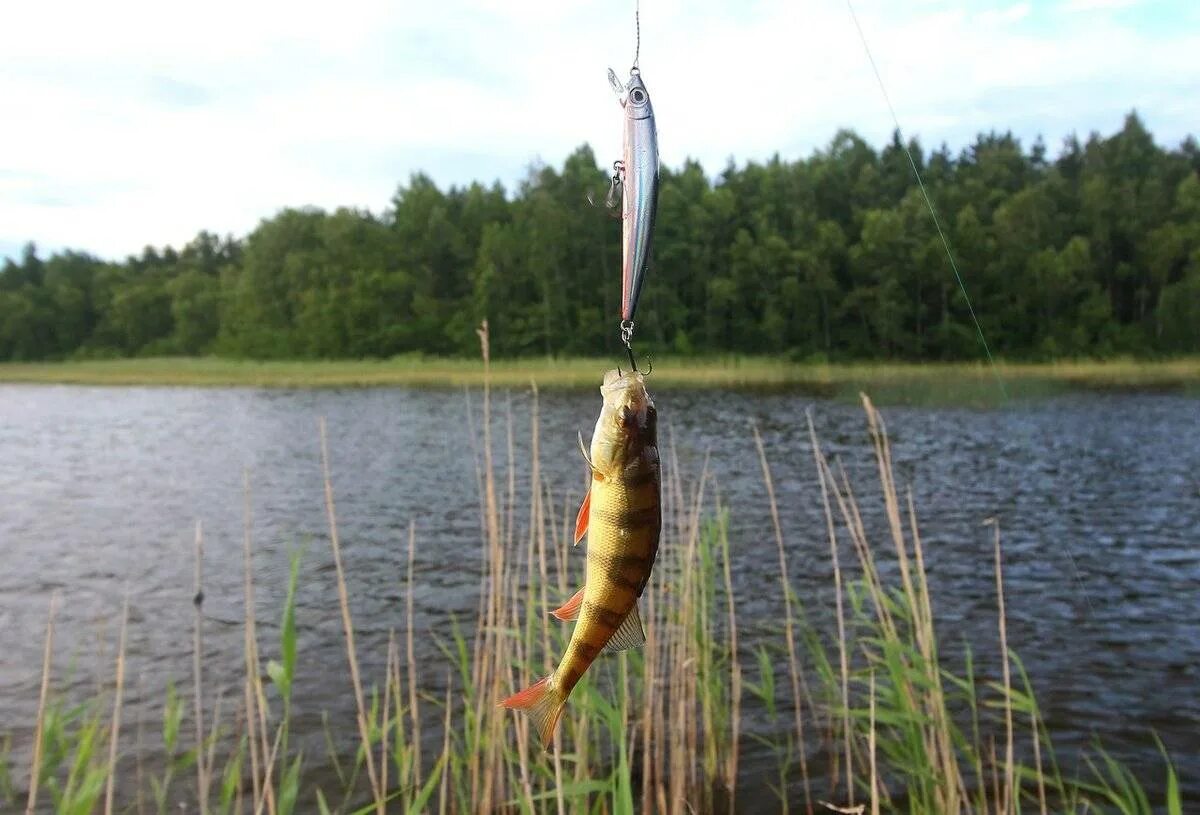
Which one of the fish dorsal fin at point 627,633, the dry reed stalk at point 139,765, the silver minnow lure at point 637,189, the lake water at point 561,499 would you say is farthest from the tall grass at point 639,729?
the silver minnow lure at point 637,189

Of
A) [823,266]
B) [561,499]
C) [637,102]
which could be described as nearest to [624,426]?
[637,102]

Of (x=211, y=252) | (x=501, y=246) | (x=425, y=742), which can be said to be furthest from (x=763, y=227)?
(x=211, y=252)

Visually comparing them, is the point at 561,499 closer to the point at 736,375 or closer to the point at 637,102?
the point at 637,102

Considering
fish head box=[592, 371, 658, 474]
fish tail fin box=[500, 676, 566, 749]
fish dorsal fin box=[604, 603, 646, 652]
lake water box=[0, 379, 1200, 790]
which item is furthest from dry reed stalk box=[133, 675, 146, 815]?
fish head box=[592, 371, 658, 474]

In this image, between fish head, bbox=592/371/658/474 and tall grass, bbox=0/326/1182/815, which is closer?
fish head, bbox=592/371/658/474

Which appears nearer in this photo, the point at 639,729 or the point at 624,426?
the point at 624,426

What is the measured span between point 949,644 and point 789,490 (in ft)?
23.9

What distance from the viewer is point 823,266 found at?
4556 centimetres

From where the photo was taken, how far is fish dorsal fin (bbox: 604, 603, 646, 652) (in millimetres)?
1144

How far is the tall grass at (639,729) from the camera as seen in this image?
13.5 feet

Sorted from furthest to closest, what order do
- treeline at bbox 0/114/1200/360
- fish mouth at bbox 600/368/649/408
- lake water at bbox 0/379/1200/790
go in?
1. treeline at bbox 0/114/1200/360
2. lake water at bbox 0/379/1200/790
3. fish mouth at bbox 600/368/649/408

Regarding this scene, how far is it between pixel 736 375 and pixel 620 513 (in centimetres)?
3751

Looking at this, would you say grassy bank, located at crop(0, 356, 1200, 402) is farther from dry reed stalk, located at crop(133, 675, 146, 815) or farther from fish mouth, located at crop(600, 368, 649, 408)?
fish mouth, located at crop(600, 368, 649, 408)

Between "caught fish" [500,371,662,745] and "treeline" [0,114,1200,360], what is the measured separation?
27.8 m
